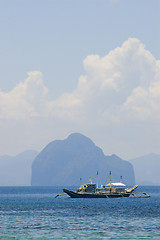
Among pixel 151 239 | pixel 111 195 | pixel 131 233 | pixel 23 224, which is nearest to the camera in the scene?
pixel 151 239

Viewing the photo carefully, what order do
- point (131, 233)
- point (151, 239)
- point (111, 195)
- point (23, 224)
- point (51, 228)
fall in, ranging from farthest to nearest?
point (111, 195) < point (23, 224) < point (51, 228) < point (131, 233) < point (151, 239)

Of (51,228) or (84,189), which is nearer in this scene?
(51,228)

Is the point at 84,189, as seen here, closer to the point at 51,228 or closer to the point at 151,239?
the point at 51,228

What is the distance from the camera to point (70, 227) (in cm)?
6291

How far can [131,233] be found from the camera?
182 feet

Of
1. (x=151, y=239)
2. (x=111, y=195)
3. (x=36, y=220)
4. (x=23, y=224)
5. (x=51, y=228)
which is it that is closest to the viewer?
(x=151, y=239)

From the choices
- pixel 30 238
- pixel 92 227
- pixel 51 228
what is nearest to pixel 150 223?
pixel 92 227

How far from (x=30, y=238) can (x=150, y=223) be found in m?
22.9

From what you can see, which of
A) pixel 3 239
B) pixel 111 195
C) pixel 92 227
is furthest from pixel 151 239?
pixel 111 195

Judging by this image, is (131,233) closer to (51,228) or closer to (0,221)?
(51,228)

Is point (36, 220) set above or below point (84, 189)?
below

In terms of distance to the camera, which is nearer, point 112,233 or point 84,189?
point 112,233

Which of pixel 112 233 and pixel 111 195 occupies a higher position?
pixel 111 195

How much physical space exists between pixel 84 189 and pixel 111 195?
10266 millimetres
